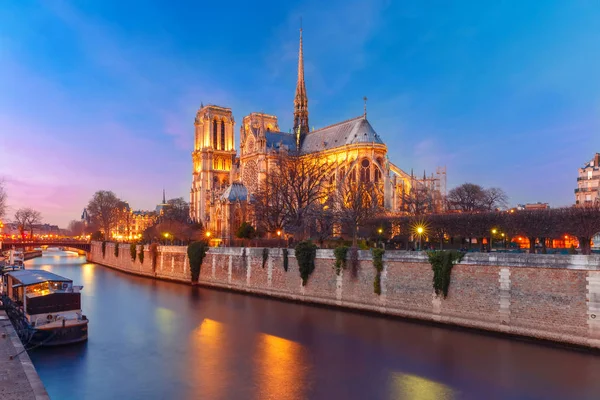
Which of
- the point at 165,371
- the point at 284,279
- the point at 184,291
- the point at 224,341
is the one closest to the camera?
the point at 165,371

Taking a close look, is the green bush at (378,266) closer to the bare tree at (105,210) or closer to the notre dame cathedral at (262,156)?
the notre dame cathedral at (262,156)

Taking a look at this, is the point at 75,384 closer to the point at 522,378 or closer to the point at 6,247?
the point at 522,378

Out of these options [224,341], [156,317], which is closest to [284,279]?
[156,317]

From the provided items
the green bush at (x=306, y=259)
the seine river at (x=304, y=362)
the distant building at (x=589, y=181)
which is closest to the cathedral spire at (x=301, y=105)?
the distant building at (x=589, y=181)

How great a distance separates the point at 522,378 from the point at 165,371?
35.1 ft

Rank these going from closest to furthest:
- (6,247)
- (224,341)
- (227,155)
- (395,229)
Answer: (224,341) < (395,229) < (6,247) < (227,155)

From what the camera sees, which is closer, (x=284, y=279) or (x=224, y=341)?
(x=224, y=341)

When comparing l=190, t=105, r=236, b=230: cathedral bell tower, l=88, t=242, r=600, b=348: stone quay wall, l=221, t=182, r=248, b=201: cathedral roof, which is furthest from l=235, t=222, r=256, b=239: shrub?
l=190, t=105, r=236, b=230: cathedral bell tower

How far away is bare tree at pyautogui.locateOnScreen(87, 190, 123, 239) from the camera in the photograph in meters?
80.9

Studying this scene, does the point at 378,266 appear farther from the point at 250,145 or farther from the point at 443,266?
the point at 250,145

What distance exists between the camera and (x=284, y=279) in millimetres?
28500

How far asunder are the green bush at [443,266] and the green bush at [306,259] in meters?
7.90

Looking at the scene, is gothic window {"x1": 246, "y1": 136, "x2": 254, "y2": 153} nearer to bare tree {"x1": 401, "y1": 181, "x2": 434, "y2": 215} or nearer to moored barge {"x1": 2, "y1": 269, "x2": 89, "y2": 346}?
bare tree {"x1": 401, "y1": 181, "x2": 434, "y2": 215}

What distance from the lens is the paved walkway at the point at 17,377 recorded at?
995 cm
